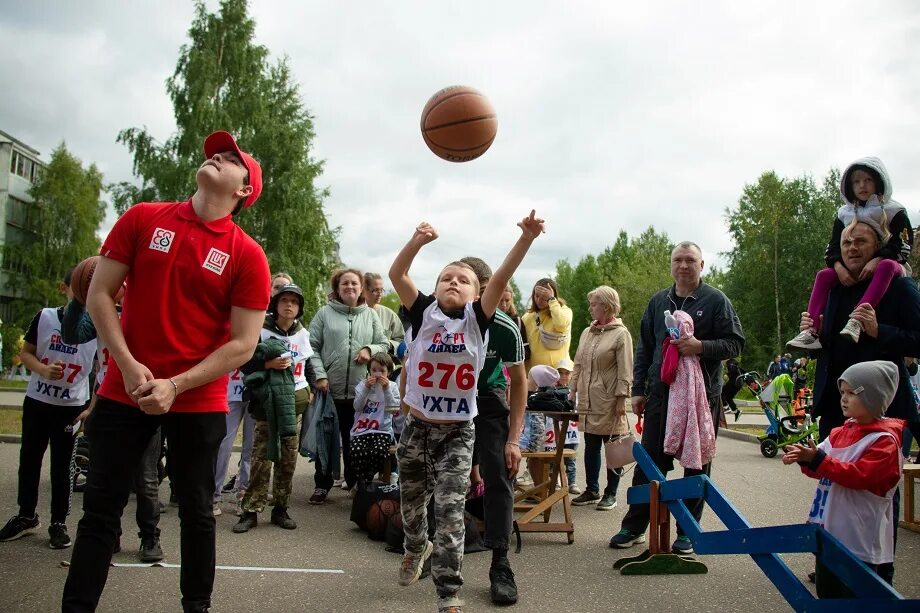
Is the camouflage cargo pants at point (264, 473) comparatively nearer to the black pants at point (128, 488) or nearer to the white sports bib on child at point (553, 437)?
the black pants at point (128, 488)

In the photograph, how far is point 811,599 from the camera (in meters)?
3.21

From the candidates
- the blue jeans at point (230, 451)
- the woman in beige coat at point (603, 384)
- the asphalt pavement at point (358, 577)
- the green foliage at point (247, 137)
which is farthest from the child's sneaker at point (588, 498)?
the green foliage at point (247, 137)

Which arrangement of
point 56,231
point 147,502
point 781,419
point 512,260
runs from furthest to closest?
1. point 56,231
2. point 781,419
3. point 147,502
4. point 512,260

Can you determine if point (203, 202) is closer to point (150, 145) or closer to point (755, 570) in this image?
point (755, 570)

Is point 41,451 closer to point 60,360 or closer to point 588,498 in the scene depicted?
point 60,360

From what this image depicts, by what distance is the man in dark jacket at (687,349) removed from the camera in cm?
574

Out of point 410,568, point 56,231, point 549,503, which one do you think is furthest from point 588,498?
point 56,231

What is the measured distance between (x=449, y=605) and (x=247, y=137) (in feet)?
96.3

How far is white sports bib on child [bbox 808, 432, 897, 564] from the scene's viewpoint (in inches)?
153

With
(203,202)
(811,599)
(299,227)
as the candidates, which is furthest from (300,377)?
(299,227)

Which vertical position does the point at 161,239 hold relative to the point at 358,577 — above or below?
above

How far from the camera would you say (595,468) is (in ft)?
26.0

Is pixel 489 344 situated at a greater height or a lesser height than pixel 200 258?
lesser

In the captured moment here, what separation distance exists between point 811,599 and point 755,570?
89.1 inches
